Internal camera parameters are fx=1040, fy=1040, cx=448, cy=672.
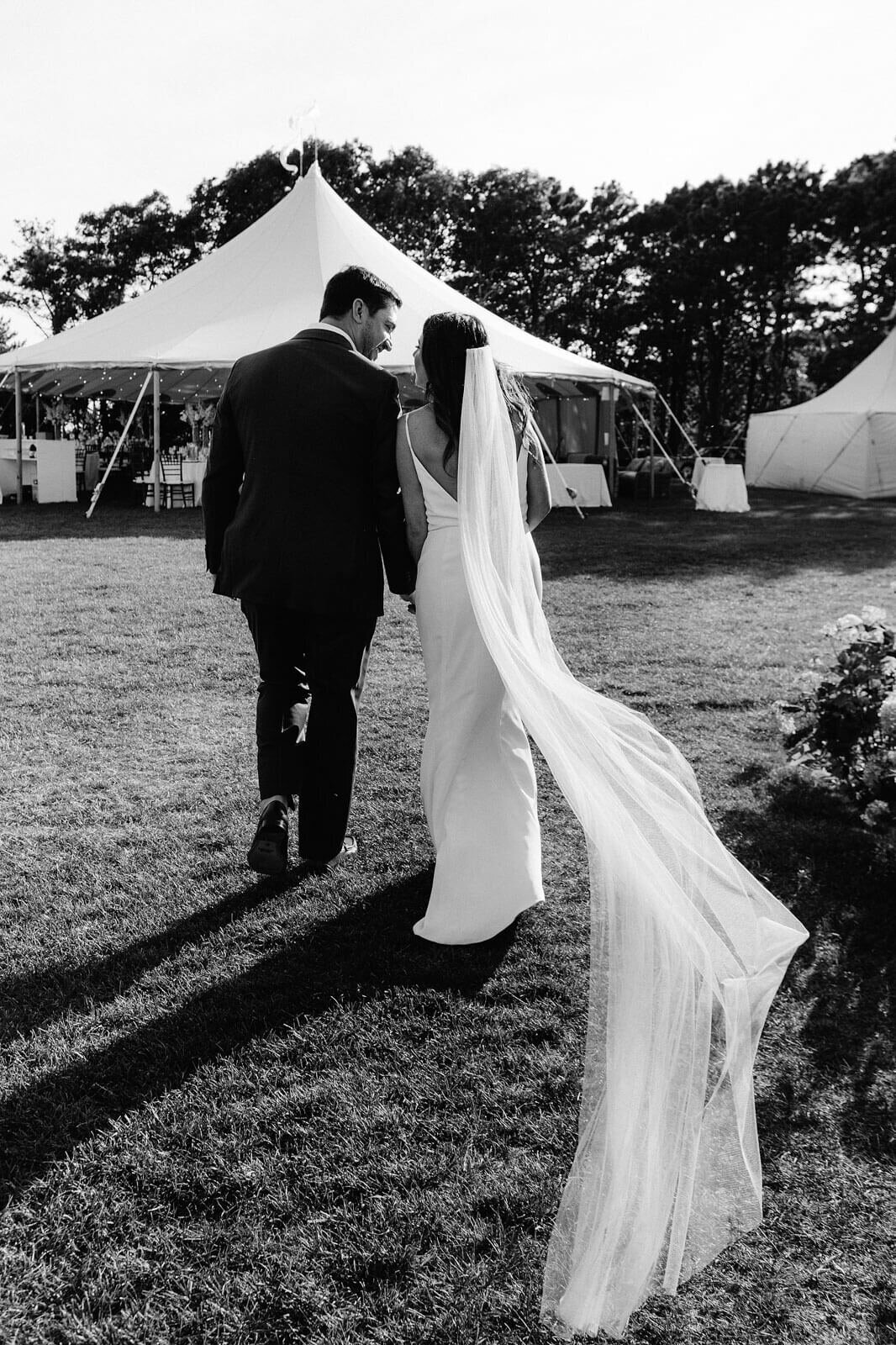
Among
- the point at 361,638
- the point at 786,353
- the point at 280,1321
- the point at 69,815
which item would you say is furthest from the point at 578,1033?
the point at 786,353

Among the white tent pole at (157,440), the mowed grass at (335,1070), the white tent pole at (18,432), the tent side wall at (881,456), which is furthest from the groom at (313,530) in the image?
the tent side wall at (881,456)

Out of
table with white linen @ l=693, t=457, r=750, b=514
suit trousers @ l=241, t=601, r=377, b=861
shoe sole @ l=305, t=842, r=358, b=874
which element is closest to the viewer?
suit trousers @ l=241, t=601, r=377, b=861

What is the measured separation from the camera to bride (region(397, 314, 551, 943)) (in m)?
3.01

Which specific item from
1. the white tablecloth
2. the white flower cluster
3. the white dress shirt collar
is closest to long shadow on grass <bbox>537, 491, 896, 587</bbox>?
the white flower cluster

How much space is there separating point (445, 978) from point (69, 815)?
6.16 feet

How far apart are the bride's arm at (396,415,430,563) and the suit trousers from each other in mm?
343

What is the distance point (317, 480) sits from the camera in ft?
10.5

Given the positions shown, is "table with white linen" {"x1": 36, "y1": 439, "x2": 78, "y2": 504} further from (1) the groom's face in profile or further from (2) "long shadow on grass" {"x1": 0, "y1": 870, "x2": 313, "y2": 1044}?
(2) "long shadow on grass" {"x1": 0, "y1": 870, "x2": 313, "y2": 1044}

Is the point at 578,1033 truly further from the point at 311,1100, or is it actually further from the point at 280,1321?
the point at 280,1321

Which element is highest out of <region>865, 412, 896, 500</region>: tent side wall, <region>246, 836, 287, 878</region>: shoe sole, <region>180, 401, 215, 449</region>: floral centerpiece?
<region>180, 401, 215, 449</region>: floral centerpiece

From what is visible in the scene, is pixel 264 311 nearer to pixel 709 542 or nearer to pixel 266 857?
pixel 709 542

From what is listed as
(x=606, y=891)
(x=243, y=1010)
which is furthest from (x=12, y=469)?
(x=606, y=891)

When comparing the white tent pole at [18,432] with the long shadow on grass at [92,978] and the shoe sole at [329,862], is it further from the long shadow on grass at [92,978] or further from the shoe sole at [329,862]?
the long shadow on grass at [92,978]

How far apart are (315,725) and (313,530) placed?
2.08 feet
